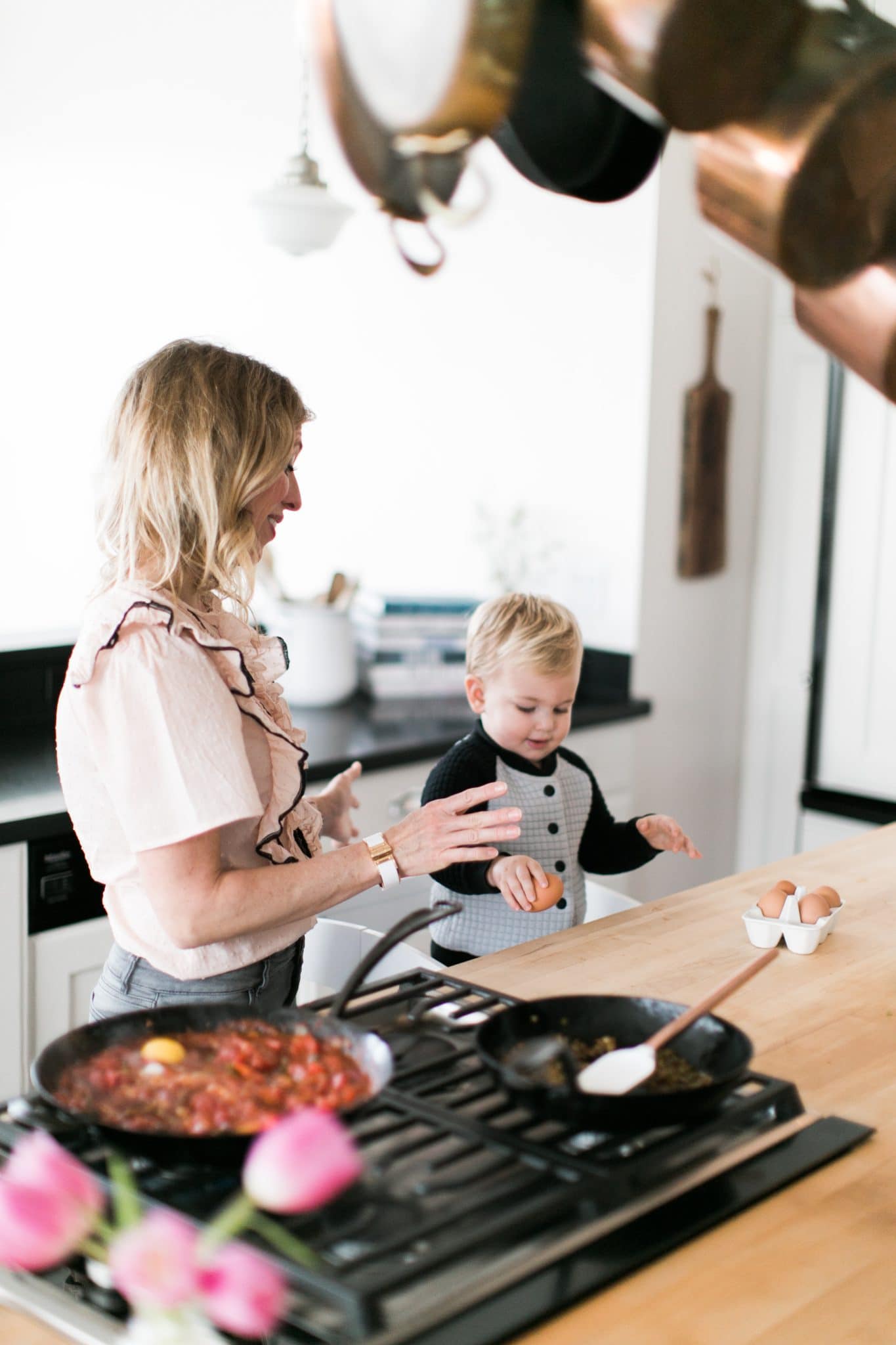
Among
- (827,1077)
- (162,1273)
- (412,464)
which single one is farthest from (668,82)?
(412,464)

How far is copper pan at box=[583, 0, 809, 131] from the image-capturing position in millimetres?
659

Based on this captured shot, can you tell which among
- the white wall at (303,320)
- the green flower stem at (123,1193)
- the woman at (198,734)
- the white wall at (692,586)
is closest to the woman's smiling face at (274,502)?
the woman at (198,734)

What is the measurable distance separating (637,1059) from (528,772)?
99cm

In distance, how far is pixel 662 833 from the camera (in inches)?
77.4

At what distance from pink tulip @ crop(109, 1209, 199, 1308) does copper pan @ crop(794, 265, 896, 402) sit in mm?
561

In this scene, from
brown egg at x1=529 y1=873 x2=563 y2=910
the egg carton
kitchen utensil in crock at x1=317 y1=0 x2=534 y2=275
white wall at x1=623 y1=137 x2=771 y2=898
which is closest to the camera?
kitchen utensil in crock at x1=317 y1=0 x2=534 y2=275

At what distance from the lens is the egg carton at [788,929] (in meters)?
1.66

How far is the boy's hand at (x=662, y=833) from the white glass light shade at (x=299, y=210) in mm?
1322

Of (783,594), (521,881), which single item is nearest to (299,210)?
(521,881)

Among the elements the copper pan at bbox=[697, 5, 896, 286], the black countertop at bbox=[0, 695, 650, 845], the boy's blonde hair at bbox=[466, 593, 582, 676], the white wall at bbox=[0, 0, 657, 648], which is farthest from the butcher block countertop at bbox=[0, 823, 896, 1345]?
the white wall at bbox=[0, 0, 657, 648]

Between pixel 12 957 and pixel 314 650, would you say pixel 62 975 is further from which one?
pixel 314 650

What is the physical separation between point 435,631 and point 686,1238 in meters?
2.33

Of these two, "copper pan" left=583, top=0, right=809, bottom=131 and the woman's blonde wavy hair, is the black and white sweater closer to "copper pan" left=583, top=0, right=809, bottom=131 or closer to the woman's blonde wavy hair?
the woman's blonde wavy hair

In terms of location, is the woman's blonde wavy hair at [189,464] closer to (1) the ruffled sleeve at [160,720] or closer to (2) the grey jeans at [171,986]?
(1) the ruffled sleeve at [160,720]
